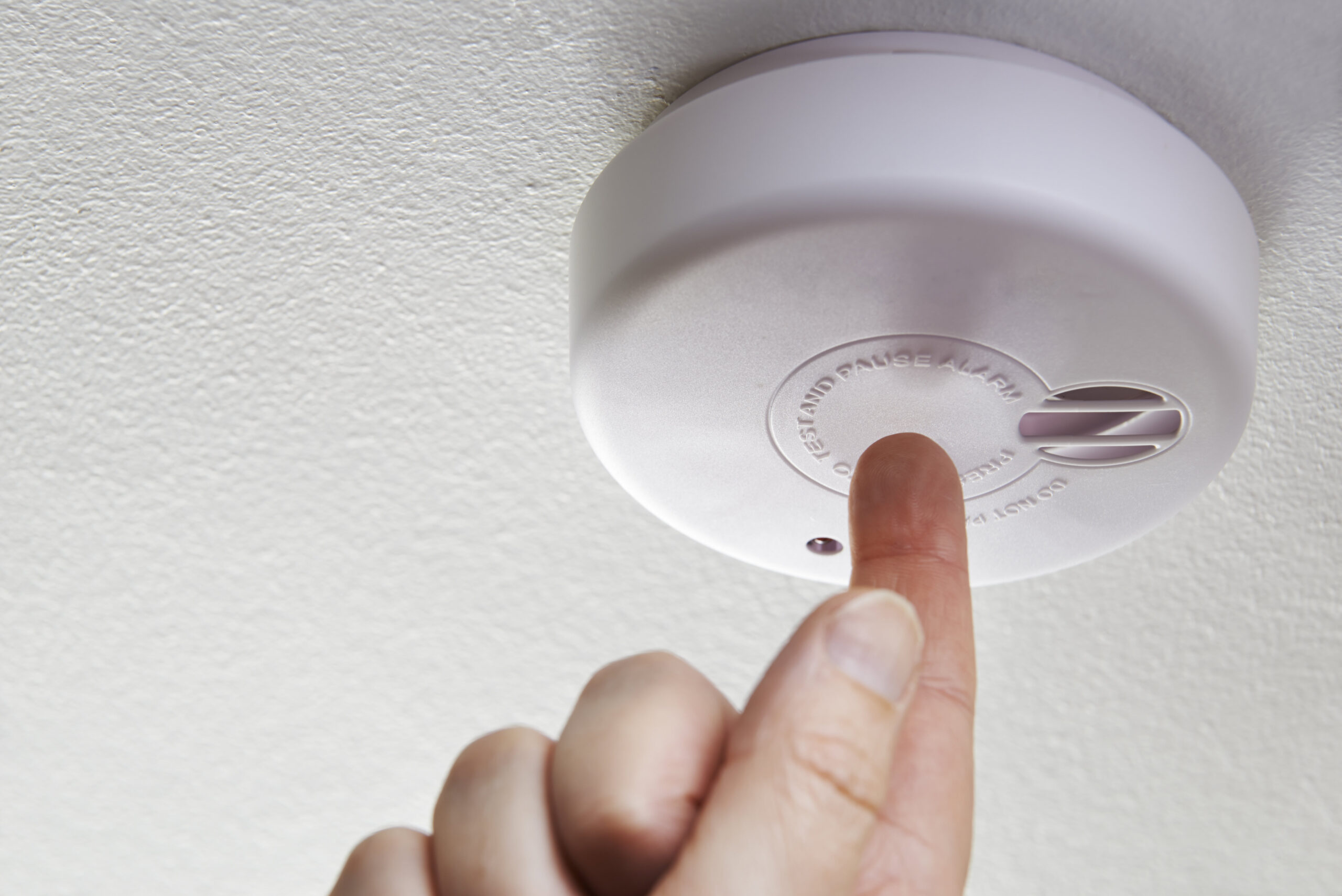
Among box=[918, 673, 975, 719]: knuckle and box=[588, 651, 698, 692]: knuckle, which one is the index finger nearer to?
box=[918, 673, 975, 719]: knuckle

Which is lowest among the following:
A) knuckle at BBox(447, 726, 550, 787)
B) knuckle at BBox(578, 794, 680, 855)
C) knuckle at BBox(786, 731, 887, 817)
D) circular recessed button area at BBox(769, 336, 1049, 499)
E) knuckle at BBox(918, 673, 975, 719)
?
knuckle at BBox(578, 794, 680, 855)

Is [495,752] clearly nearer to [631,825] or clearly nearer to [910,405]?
[631,825]

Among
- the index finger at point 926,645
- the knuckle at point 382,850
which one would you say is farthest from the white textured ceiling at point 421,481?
the knuckle at point 382,850

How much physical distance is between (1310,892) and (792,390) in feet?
2.69

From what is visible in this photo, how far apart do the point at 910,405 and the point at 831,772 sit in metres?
0.22

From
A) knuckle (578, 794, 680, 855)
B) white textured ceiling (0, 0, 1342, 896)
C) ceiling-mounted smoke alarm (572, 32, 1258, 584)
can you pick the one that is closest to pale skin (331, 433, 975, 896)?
knuckle (578, 794, 680, 855)

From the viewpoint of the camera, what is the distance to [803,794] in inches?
13.7

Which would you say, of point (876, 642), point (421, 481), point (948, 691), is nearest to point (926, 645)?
point (948, 691)

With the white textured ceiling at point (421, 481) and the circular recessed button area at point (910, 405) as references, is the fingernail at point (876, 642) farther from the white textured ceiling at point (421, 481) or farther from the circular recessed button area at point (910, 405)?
the white textured ceiling at point (421, 481)

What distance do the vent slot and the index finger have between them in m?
0.07

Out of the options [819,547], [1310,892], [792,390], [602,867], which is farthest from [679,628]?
[1310,892]

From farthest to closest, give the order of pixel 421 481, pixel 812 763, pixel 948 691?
1. pixel 421 481
2. pixel 948 691
3. pixel 812 763

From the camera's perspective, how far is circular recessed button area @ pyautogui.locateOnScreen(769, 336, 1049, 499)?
488mm

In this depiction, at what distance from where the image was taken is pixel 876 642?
37cm
